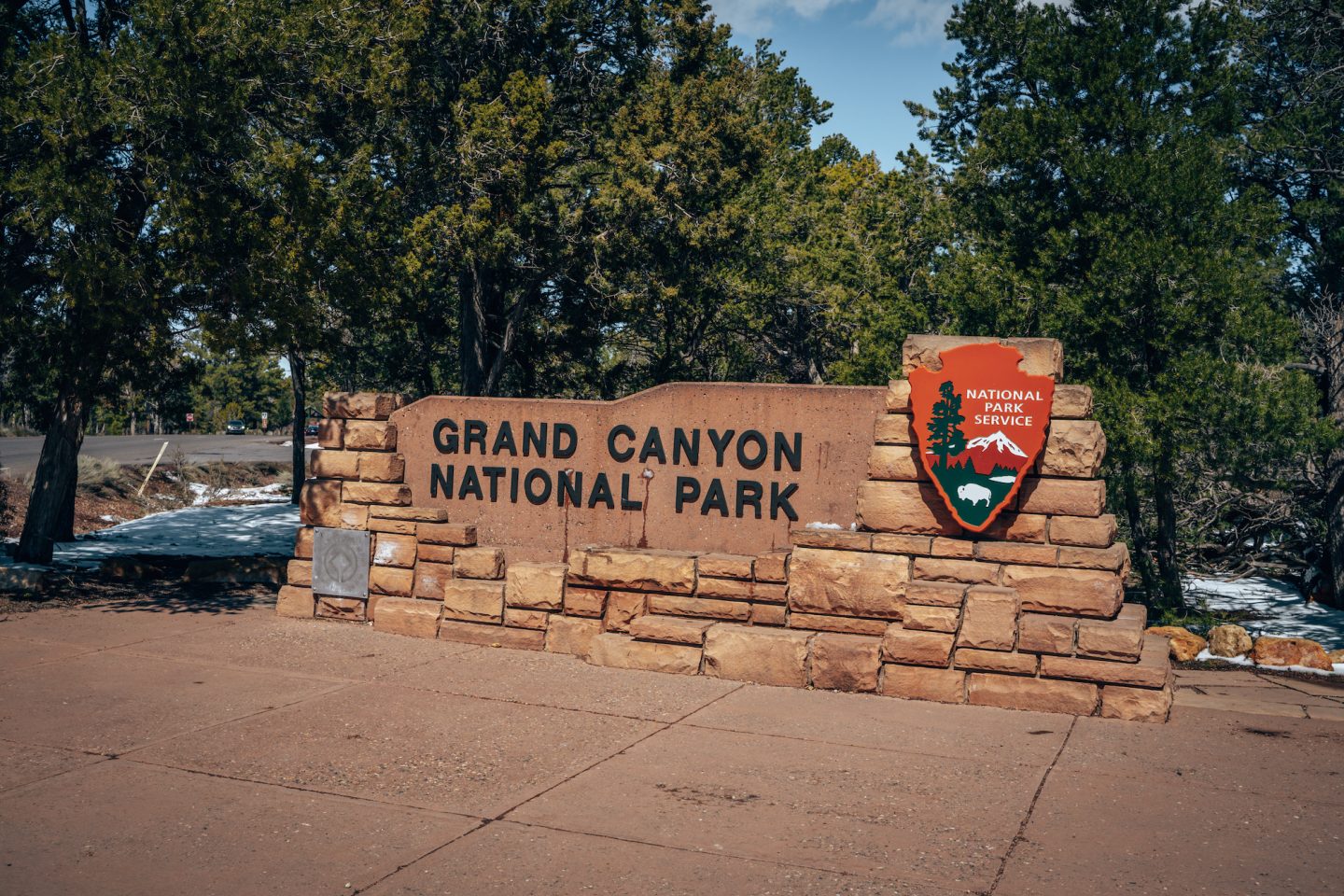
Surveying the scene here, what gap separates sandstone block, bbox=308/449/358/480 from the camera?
11.8 metres

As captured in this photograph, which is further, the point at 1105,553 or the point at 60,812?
the point at 1105,553

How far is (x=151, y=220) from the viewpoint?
13.0 meters

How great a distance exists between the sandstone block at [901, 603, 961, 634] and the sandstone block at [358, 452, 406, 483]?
5394 millimetres

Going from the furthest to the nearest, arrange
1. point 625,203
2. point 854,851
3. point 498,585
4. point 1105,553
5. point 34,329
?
point 625,203 → point 34,329 → point 498,585 → point 1105,553 → point 854,851

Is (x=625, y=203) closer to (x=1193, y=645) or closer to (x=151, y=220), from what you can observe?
(x=151, y=220)

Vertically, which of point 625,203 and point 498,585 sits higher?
point 625,203

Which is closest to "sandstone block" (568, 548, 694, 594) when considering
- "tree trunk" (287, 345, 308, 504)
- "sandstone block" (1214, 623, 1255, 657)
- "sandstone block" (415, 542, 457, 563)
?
"sandstone block" (415, 542, 457, 563)

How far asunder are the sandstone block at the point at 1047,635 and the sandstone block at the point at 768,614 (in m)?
1.96

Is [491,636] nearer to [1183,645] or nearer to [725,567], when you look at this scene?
[725,567]

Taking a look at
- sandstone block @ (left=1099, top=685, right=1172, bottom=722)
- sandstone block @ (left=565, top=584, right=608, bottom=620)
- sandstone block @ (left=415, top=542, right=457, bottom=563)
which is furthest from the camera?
sandstone block @ (left=415, top=542, right=457, bottom=563)

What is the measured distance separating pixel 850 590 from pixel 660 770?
2942mm

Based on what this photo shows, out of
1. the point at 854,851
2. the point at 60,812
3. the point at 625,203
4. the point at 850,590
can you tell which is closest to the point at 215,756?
the point at 60,812

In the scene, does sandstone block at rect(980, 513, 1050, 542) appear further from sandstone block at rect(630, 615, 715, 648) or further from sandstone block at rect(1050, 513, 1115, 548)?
sandstone block at rect(630, 615, 715, 648)

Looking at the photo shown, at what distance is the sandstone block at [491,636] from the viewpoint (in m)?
10.6
